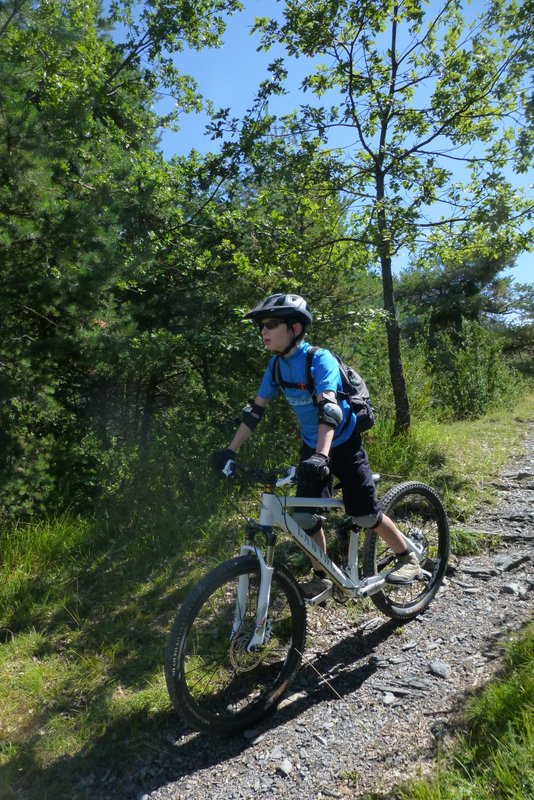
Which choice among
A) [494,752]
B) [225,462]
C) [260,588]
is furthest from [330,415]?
[494,752]

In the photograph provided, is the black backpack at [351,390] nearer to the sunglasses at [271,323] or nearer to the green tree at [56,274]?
the sunglasses at [271,323]

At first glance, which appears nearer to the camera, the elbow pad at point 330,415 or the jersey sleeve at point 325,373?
the elbow pad at point 330,415

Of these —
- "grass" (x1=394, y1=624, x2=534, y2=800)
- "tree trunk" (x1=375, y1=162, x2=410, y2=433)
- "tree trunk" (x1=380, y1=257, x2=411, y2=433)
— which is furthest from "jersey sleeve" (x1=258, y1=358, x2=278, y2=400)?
"tree trunk" (x1=380, y1=257, x2=411, y2=433)

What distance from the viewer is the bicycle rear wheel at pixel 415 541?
3814 mm

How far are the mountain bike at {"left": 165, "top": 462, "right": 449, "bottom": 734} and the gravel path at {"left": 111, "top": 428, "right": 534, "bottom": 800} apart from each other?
170mm

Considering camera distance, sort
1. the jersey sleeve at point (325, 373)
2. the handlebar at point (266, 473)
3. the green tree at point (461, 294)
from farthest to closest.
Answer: the green tree at point (461, 294), the jersey sleeve at point (325, 373), the handlebar at point (266, 473)

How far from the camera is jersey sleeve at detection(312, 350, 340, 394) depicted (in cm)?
312

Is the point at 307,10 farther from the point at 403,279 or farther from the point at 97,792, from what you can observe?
the point at 403,279

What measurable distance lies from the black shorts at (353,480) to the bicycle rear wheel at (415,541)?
11.1 inches

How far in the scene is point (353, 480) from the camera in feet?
11.7

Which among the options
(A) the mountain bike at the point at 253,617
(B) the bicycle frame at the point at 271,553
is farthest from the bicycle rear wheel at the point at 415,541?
(B) the bicycle frame at the point at 271,553

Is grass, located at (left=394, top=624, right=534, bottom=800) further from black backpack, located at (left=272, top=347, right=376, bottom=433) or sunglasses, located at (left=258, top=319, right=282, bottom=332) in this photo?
sunglasses, located at (left=258, top=319, right=282, bottom=332)

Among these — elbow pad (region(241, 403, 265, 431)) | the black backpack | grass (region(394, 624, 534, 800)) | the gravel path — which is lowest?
the gravel path

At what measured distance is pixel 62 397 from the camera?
6641 mm
